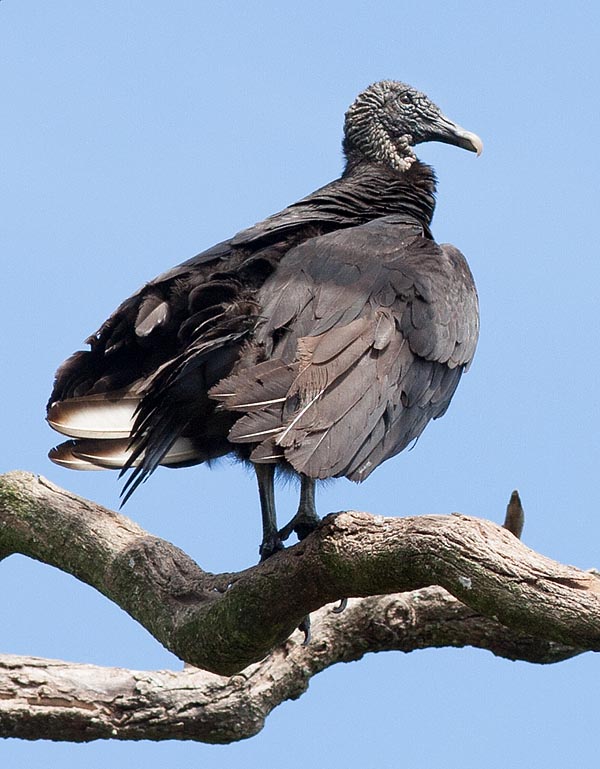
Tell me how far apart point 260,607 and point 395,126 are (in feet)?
8.07

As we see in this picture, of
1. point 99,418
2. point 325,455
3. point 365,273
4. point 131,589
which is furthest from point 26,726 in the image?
point 365,273

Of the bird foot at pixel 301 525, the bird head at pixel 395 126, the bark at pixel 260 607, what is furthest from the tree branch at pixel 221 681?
the bird head at pixel 395 126

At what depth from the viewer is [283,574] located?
9.65 ft

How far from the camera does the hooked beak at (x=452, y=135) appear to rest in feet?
16.0

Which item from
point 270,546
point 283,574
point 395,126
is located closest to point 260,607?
point 283,574

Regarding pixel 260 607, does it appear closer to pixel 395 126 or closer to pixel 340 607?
pixel 340 607

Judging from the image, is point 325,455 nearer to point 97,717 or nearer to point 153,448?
point 153,448

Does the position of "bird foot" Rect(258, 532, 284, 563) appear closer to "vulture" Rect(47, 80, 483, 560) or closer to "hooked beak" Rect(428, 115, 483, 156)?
"vulture" Rect(47, 80, 483, 560)

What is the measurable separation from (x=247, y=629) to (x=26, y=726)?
105cm

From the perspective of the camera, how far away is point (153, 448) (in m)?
3.54

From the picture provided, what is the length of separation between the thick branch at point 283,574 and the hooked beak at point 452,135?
7.01 ft

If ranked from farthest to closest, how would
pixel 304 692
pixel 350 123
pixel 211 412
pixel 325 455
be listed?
1. pixel 350 123
2. pixel 304 692
3. pixel 211 412
4. pixel 325 455

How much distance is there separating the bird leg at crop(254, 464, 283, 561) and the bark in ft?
1.07

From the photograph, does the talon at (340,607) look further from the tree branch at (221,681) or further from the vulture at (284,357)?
the vulture at (284,357)
